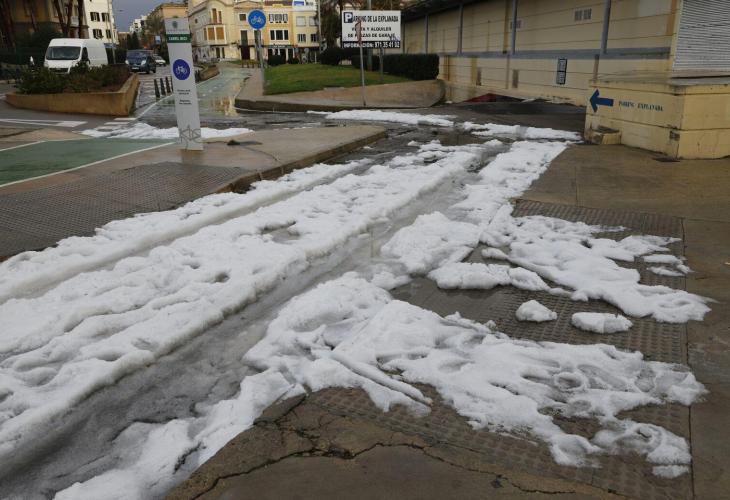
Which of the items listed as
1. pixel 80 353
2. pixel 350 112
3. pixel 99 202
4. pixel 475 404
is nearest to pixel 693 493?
pixel 475 404

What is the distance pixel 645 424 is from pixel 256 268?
3.12 meters

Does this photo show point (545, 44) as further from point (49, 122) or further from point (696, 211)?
point (696, 211)

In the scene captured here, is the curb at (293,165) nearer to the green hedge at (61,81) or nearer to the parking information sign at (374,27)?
the parking information sign at (374,27)

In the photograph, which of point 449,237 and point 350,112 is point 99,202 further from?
point 350,112

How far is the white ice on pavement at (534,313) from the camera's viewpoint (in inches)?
155

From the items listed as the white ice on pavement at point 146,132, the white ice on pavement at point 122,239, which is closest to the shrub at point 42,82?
the white ice on pavement at point 146,132

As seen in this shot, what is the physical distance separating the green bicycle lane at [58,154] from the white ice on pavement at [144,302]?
3644 millimetres

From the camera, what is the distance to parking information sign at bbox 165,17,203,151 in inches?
365

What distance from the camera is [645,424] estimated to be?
2.78 meters

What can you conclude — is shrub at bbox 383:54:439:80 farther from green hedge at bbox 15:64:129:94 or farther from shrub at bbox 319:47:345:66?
green hedge at bbox 15:64:129:94

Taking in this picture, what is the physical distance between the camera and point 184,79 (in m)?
9.55

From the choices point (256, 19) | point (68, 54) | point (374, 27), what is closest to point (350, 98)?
point (374, 27)

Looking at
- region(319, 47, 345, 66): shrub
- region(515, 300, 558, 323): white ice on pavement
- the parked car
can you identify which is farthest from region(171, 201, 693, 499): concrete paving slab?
the parked car

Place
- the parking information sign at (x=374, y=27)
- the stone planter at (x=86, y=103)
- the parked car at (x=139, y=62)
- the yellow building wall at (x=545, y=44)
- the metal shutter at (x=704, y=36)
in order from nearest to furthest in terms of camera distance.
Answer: the metal shutter at (x=704, y=36) < the yellow building wall at (x=545, y=44) < the stone planter at (x=86, y=103) < the parking information sign at (x=374, y=27) < the parked car at (x=139, y=62)
